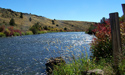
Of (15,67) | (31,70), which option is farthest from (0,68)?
(31,70)

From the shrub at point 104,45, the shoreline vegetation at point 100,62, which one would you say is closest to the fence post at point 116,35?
the shoreline vegetation at point 100,62

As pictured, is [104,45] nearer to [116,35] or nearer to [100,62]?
[100,62]

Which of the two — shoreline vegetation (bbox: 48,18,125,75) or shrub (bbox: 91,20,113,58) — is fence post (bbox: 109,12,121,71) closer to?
shoreline vegetation (bbox: 48,18,125,75)

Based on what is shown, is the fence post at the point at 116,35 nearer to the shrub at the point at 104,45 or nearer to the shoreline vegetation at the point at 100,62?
the shoreline vegetation at the point at 100,62

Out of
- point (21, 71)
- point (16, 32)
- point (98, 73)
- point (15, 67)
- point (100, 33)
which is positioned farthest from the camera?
point (16, 32)

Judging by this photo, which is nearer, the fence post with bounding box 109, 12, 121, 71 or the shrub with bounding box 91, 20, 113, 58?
the fence post with bounding box 109, 12, 121, 71

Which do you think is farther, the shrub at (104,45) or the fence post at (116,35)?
the shrub at (104,45)

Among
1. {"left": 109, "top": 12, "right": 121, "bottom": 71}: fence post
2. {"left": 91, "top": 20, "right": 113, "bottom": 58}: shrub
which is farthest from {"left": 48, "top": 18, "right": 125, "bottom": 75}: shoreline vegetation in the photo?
{"left": 109, "top": 12, "right": 121, "bottom": 71}: fence post

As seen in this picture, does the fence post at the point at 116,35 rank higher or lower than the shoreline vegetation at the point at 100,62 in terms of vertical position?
higher

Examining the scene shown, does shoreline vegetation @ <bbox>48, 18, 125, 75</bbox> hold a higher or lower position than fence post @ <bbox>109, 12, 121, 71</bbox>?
lower

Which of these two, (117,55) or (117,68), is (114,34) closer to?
(117,55)

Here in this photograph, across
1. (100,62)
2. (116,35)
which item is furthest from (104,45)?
(116,35)

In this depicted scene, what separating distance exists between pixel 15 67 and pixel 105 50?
6504 mm

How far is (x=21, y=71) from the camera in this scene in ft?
28.7
